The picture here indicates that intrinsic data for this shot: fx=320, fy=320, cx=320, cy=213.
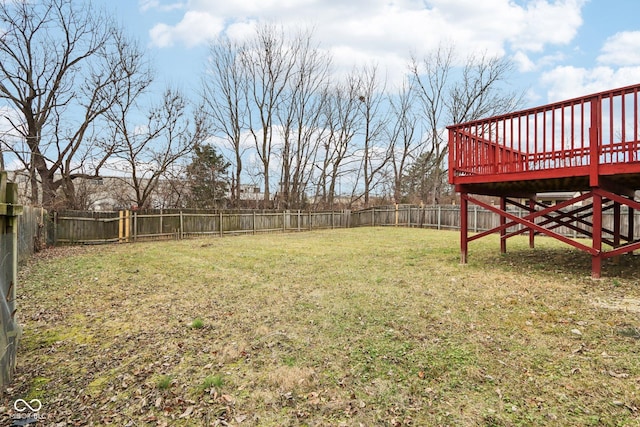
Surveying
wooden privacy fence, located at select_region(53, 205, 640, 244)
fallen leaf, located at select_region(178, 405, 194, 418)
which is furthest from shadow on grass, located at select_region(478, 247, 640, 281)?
wooden privacy fence, located at select_region(53, 205, 640, 244)

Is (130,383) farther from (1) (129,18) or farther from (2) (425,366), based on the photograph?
(1) (129,18)

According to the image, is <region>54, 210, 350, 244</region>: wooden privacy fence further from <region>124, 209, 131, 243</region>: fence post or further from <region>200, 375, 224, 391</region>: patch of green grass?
<region>200, 375, 224, 391</region>: patch of green grass

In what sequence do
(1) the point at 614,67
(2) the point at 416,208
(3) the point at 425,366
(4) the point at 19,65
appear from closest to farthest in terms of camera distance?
1. (3) the point at 425,366
2. (1) the point at 614,67
3. (4) the point at 19,65
4. (2) the point at 416,208

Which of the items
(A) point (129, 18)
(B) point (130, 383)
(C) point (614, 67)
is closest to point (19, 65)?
(A) point (129, 18)

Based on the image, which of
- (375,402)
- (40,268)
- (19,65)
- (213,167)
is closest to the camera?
(375,402)

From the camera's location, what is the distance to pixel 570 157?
5.21 meters

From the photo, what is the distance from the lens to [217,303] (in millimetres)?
4453

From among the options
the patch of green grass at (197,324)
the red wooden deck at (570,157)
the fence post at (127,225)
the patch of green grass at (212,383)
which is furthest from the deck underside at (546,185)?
the fence post at (127,225)

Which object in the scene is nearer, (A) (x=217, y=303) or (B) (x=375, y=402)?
(B) (x=375, y=402)

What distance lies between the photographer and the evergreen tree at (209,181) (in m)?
21.0

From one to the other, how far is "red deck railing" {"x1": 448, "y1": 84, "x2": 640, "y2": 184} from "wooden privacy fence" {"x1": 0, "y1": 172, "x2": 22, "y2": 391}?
609cm

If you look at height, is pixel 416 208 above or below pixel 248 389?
above

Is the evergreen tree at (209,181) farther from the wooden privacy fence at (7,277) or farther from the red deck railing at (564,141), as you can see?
the wooden privacy fence at (7,277)

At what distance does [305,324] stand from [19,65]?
648 inches
